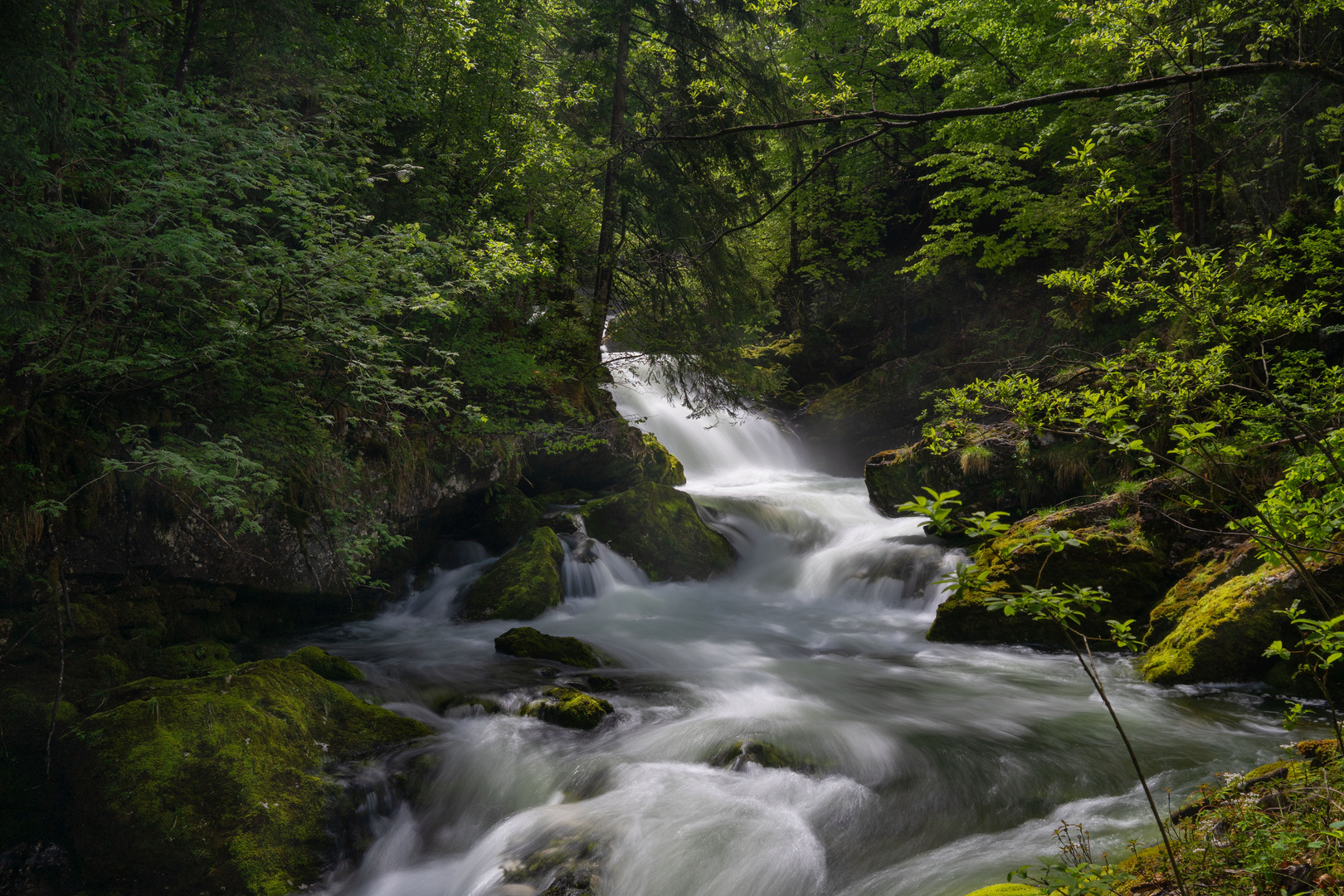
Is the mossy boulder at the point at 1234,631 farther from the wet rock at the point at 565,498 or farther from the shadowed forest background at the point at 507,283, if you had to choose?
the wet rock at the point at 565,498

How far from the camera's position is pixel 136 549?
6.36m

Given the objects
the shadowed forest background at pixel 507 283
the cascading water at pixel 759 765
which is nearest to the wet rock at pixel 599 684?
the cascading water at pixel 759 765

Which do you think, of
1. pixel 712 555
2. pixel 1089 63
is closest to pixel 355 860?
pixel 712 555

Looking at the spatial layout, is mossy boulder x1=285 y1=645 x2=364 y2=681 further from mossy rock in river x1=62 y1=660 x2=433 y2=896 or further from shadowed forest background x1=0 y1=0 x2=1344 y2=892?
mossy rock in river x1=62 y1=660 x2=433 y2=896

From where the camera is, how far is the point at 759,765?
521 centimetres

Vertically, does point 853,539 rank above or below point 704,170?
below

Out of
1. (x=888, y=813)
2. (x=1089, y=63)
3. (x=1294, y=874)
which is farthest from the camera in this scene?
(x=1089, y=63)

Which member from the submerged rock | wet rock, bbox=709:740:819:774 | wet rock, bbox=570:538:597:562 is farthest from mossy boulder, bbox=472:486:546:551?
the submerged rock

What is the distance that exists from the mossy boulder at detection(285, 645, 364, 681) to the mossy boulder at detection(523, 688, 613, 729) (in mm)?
1875

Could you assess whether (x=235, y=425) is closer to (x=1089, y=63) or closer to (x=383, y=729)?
(x=383, y=729)

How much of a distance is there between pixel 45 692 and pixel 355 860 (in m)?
2.65

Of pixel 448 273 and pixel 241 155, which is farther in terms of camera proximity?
pixel 448 273

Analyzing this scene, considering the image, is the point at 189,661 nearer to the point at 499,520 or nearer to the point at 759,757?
the point at 499,520

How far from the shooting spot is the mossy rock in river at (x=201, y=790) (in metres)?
3.84
